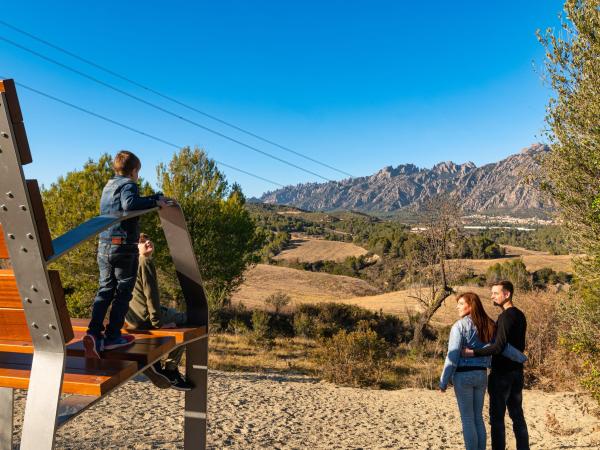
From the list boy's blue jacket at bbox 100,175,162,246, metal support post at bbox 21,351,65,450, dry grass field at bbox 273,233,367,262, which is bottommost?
metal support post at bbox 21,351,65,450

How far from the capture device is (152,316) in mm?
2836

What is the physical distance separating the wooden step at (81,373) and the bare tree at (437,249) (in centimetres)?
1918

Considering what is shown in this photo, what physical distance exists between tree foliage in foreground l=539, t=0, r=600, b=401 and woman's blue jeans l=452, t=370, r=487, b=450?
5.25m

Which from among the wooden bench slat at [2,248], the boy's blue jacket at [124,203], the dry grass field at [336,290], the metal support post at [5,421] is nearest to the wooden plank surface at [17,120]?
the wooden bench slat at [2,248]

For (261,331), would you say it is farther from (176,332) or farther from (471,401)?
(176,332)

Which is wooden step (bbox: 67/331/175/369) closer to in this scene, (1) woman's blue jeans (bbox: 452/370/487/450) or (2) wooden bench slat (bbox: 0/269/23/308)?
(2) wooden bench slat (bbox: 0/269/23/308)

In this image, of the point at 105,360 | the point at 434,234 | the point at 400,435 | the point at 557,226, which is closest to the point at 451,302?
the point at 434,234

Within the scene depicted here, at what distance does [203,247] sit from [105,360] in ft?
61.0

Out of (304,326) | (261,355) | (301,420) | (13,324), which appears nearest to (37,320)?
(13,324)

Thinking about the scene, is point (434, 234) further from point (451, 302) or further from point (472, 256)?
point (472, 256)

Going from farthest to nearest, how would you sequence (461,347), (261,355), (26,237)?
(261,355) → (461,347) → (26,237)

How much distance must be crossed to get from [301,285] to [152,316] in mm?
40882

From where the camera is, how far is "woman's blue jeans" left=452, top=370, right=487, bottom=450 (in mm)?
4188

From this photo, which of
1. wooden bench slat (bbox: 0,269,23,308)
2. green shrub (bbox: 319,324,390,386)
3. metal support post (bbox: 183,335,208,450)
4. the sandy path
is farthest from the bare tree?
wooden bench slat (bbox: 0,269,23,308)
